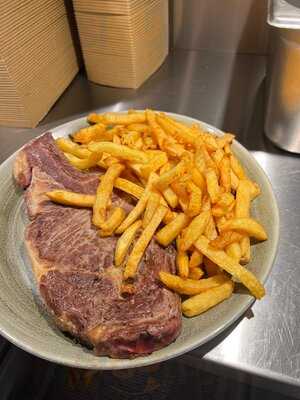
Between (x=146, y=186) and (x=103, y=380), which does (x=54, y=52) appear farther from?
(x=103, y=380)

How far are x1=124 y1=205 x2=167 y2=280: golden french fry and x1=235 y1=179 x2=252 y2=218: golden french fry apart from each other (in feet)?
0.60

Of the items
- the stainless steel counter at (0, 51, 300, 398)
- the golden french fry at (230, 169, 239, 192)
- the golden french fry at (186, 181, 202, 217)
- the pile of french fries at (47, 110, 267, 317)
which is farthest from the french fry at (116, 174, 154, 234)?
the stainless steel counter at (0, 51, 300, 398)

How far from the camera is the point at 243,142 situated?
1.40m

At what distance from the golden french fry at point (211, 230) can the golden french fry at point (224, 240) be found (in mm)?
33

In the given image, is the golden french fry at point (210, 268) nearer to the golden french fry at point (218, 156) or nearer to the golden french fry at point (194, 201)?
the golden french fry at point (194, 201)

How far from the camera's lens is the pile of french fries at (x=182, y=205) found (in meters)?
0.82

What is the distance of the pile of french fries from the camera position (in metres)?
Result: 0.82

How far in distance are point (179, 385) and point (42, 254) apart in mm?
596

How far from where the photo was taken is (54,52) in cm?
149

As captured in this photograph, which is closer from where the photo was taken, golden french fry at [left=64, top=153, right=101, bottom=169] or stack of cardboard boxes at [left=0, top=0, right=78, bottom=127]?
golden french fry at [left=64, top=153, right=101, bottom=169]

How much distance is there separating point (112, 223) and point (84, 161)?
0.26 metres

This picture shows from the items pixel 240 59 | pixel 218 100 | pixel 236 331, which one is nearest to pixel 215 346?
pixel 236 331

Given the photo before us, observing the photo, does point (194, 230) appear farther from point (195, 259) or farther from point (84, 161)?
point (84, 161)

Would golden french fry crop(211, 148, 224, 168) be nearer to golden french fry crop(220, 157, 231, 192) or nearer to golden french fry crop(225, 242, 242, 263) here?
golden french fry crop(220, 157, 231, 192)
